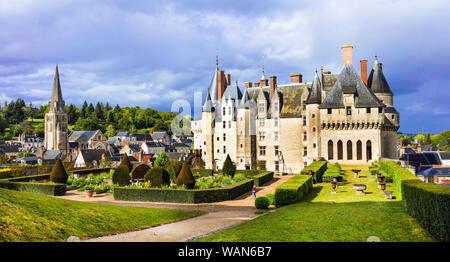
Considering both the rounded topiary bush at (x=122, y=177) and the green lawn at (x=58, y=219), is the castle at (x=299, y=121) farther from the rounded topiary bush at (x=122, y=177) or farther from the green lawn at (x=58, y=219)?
the green lawn at (x=58, y=219)

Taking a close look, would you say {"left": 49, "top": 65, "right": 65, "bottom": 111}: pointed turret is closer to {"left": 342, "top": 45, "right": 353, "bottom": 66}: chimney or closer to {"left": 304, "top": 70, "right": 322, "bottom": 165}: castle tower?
{"left": 304, "top": 70, "right": 322, "bottom": 165}: castle tower

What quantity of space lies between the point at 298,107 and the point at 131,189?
114 feet

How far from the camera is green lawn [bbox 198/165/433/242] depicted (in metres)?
14.6

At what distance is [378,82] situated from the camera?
54.6 meters

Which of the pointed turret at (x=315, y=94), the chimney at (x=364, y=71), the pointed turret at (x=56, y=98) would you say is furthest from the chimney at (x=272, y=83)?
the pointed turret at (x=56, y=98)

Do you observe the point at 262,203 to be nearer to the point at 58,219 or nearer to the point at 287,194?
the point at 287,194

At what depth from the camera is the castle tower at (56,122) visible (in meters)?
130

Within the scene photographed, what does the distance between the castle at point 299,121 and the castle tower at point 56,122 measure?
82680 mm

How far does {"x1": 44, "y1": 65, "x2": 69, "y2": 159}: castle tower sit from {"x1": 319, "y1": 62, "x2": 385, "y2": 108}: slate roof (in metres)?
104

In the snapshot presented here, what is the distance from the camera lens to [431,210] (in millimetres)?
13617

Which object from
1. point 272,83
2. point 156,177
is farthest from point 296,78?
point 156,177

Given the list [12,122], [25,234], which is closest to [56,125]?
[12,122]

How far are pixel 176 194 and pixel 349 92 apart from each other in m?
31.3
